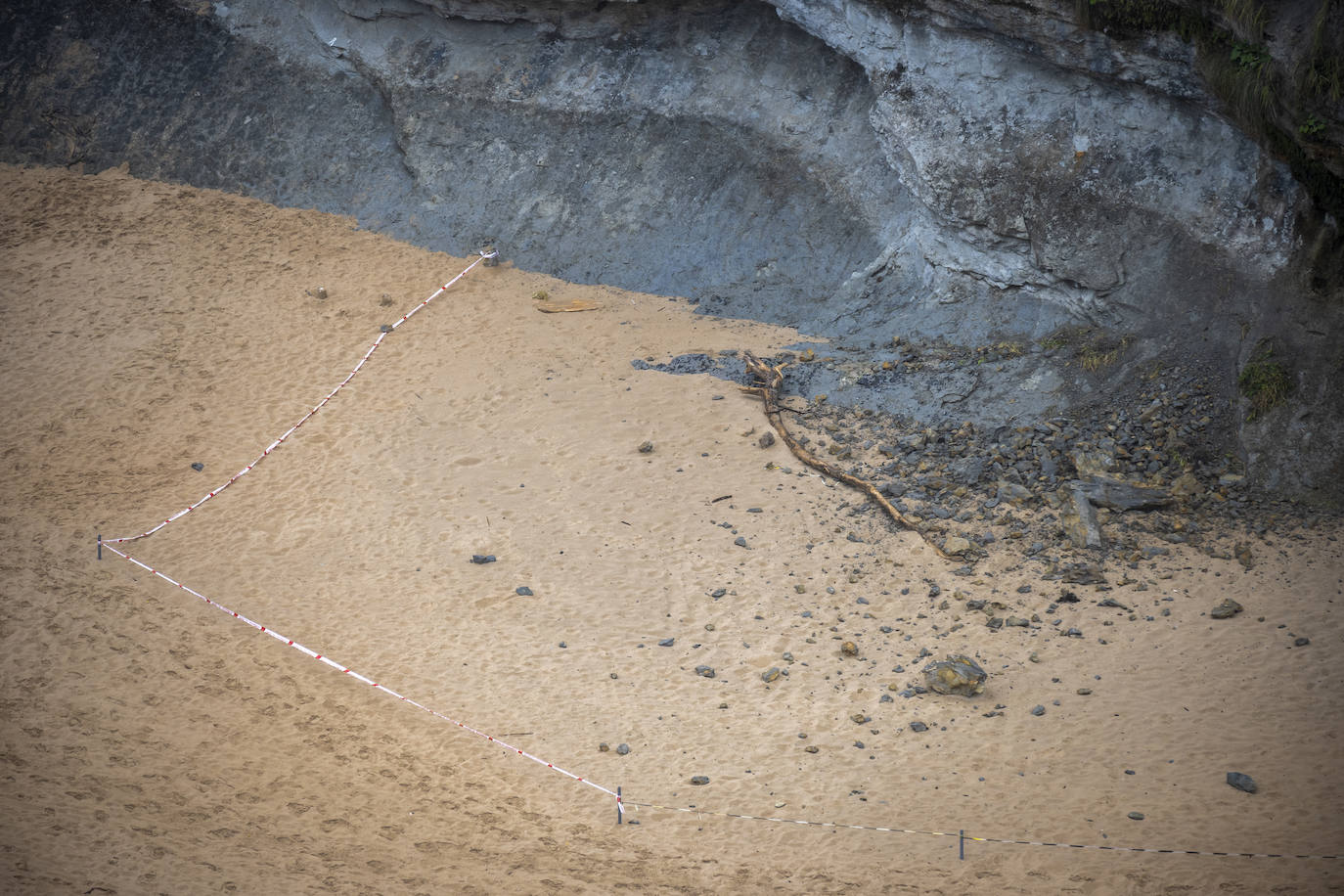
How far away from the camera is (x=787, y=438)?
11.6 meters

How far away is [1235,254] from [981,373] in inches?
112

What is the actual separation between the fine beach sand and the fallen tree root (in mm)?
185

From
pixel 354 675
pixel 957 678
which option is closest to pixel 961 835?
pixel 957 678

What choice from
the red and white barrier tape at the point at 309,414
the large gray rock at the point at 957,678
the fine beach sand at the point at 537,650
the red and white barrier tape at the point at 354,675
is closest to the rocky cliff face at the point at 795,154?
the red and white barrier tape at the point at 309,414

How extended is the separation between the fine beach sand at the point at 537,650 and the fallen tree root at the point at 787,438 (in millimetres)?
185

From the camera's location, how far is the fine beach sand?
6707 millimetres

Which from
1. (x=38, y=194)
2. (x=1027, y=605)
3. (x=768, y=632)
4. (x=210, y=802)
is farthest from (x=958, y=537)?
(x=38, y=194)

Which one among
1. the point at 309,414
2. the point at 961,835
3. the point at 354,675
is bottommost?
the point at 354,675

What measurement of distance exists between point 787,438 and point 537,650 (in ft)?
13.3

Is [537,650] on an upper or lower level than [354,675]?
upper

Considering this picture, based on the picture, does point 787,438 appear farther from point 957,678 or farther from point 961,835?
point 961,835

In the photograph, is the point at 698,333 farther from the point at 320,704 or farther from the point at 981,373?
the point at 320,704

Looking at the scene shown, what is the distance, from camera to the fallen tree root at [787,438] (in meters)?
10.3

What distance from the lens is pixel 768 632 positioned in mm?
9148
